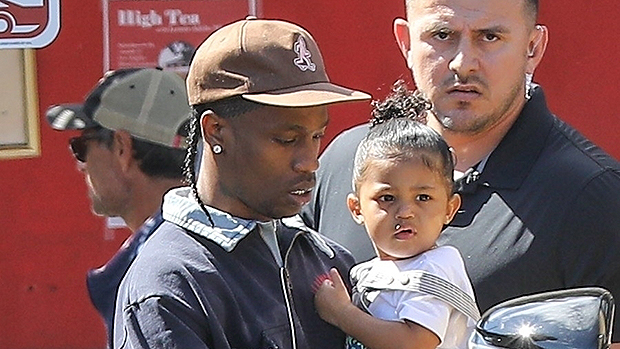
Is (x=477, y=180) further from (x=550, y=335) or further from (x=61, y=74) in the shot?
(x=61, y=74)

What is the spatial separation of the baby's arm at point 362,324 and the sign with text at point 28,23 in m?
3.99

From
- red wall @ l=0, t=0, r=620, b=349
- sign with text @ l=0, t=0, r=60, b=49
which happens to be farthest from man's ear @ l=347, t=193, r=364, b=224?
sign with text @ l=0, t=0, r=60, b=49

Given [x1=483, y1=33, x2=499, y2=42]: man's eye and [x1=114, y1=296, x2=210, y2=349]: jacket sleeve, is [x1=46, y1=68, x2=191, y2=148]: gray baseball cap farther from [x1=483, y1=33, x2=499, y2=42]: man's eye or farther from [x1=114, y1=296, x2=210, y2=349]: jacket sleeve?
[x1=114, y1=296, x2=210, y2=349]: jacket sleeve

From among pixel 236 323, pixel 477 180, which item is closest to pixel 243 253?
pixel 236 323

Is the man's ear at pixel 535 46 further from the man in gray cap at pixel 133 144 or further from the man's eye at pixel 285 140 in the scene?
the man's eye at pixel 285 140

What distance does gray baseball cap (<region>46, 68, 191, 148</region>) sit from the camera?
3422mm

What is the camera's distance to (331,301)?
244 cm

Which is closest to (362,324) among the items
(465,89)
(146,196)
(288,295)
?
(288,295)

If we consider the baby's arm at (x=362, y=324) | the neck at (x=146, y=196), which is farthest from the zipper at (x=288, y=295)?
the neck at (x=146, y=196)

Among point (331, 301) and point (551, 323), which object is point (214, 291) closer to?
point (331, 301)

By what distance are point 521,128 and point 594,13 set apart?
137 inches

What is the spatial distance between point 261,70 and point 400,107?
706 mm

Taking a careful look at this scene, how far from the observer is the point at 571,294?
1850 mm

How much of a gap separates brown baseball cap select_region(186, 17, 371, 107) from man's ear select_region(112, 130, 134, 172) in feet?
3.57
